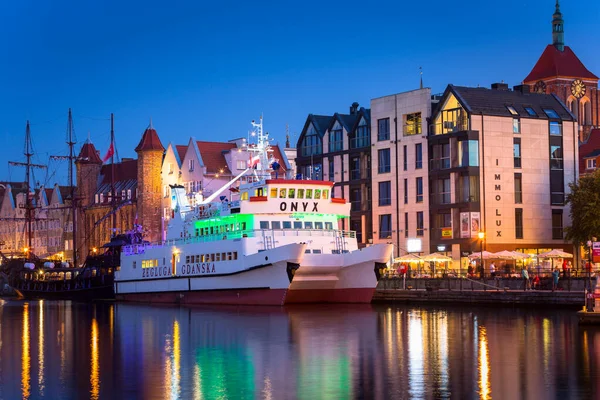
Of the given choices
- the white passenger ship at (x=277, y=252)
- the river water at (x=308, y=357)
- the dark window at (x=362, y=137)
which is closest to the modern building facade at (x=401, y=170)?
the dark window at (x=362, y=137)

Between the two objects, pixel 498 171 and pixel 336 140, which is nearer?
pixel 498 171

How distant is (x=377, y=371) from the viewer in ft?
92.7

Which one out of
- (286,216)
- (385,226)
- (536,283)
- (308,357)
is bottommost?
(308,357)

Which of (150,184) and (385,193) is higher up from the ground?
(150,184)

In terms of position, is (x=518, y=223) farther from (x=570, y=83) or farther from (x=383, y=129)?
(x=570, y=83)

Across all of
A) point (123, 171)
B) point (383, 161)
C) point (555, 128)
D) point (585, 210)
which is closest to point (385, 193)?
point (383, 161)

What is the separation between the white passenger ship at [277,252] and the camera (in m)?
56.8

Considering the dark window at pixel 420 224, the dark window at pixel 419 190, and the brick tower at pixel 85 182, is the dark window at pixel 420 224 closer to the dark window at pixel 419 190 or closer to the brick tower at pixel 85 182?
the dark window at pixel 419 190

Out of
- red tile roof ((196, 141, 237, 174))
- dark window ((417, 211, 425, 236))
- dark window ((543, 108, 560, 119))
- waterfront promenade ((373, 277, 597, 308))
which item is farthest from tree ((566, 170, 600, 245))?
red tile roof ((196, 141, 237, 174))

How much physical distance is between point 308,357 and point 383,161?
5428cm

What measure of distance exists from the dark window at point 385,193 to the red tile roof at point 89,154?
203 ft

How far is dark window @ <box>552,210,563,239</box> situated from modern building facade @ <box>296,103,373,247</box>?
14779 mm

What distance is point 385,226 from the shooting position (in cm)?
8475

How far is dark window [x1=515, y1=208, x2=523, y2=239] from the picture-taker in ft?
256
